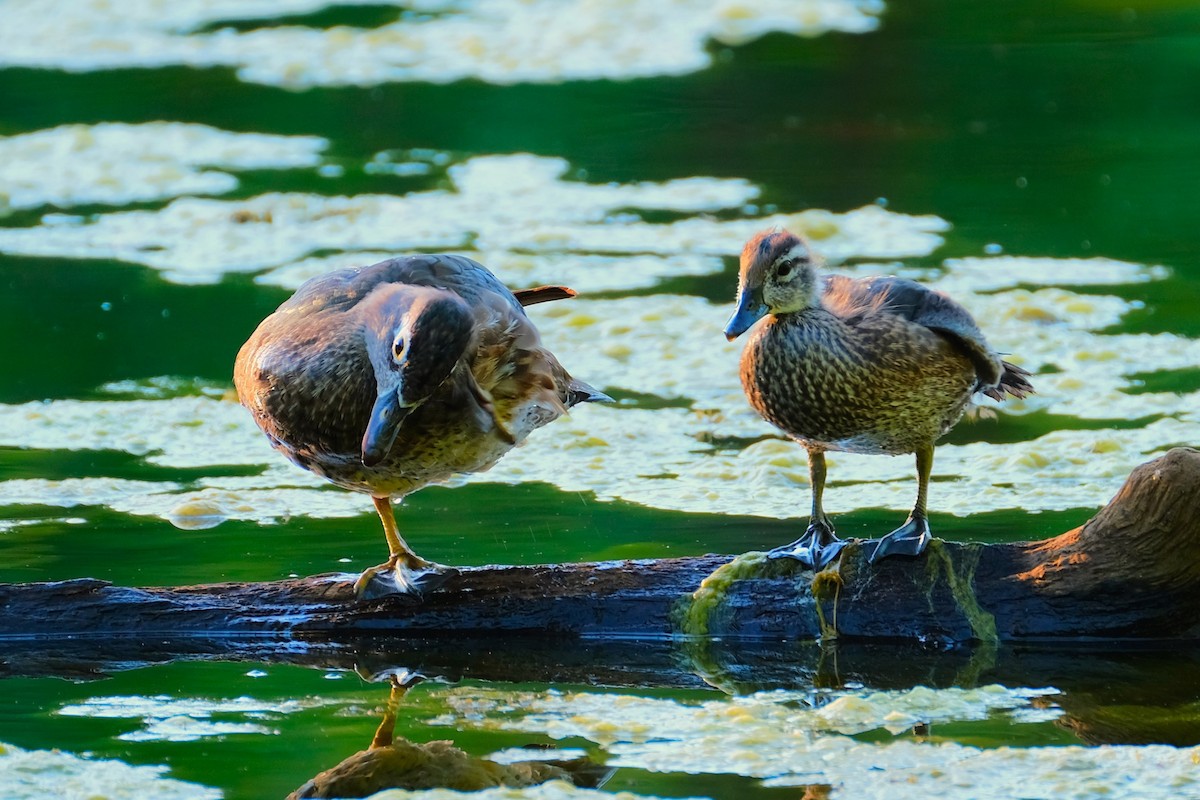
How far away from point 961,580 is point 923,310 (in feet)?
3.03

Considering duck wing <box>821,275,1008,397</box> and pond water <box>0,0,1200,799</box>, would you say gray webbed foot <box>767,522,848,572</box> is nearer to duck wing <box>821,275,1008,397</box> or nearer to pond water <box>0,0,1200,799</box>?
pond water <box>0,0,1200,799</box>

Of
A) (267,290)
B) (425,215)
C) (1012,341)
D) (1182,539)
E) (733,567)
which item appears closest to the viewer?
(1182,539)

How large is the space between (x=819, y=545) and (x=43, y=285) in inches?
233

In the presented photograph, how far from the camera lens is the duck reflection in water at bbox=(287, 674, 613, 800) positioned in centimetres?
439

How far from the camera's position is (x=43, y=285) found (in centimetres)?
996

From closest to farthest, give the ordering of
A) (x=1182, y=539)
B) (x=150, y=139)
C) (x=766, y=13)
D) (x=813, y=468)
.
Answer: (x=1182, y=539)
(x=813, y=468)
(x=150, y=139)
(x=766, y=13)

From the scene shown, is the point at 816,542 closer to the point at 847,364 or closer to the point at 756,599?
the point at 756,599

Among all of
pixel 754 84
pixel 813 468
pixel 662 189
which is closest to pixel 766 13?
pixel 754 84

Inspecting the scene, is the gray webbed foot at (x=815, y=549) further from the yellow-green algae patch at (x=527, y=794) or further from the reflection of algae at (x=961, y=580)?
the yellow-green algae patch at (x=527, y=794)

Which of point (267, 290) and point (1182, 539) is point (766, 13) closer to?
point (267, 290)

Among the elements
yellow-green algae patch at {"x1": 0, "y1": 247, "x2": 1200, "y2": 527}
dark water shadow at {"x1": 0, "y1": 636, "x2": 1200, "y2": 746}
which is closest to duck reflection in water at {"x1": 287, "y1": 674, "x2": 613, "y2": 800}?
dark water shadow at {"x1": 0, "y1": 636, "x2": 1200, "y2": 746}

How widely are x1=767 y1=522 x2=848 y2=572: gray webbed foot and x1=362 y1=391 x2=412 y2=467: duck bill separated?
1.23m

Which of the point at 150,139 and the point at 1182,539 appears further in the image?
the point at 150,139

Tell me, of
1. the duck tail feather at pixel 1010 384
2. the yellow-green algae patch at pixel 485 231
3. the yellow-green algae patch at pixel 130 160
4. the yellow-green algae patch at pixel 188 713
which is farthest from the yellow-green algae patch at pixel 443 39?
the yellow-green algae patch at pixel 188 713
